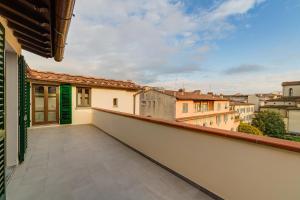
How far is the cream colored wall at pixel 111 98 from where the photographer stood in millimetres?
9062

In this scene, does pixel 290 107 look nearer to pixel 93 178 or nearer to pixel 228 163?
pixel 228 163

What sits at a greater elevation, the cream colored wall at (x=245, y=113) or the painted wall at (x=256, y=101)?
the painted wall at (x=256, y=101)

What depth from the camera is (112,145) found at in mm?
4645

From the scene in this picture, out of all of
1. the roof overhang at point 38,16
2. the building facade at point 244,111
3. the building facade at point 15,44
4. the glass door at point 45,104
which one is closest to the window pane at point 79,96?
the glass door at point 45,104

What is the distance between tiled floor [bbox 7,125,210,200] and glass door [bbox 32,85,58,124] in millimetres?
4352

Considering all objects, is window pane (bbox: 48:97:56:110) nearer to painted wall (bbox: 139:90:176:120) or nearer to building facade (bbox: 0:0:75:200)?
building facade (bbox: 0:0:75:200)

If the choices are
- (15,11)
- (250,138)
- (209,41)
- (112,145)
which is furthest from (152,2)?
(209,41)

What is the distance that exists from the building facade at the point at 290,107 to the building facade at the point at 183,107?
13.6 meters

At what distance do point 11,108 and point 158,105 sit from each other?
49.2 feet

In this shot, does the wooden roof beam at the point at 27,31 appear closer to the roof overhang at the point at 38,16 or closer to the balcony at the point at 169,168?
the roof overhang at the point at 38,16

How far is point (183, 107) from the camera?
16.8m

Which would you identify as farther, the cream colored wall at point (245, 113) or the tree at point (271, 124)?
the cream colored wall at point (245, 113)

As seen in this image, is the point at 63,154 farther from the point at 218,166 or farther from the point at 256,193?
the point at 256,193

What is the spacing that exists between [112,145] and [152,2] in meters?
5.00
